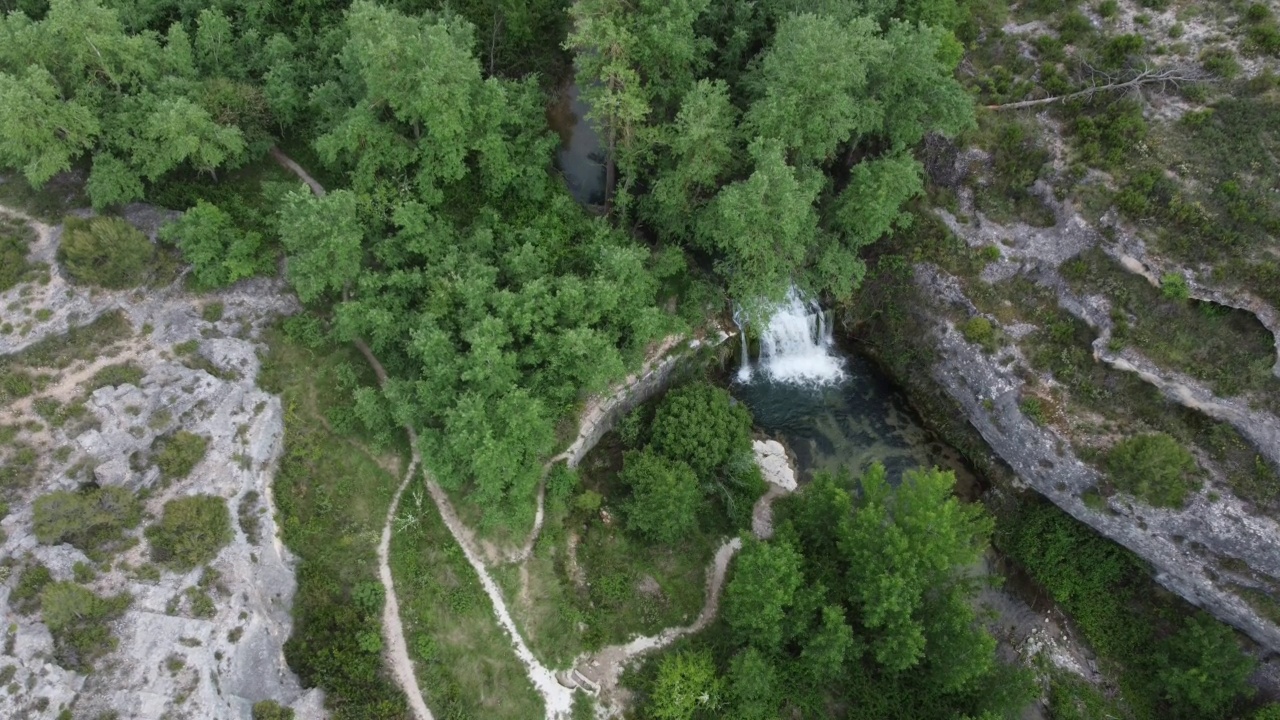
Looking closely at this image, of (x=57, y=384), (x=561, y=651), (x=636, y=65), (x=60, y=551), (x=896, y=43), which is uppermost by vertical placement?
(x=896, y=43)

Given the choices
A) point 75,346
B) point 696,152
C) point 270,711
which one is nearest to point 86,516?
point 75,346

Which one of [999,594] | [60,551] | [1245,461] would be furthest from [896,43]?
[60,551]

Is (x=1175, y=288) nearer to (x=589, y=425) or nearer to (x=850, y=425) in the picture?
(x=850, y=425)

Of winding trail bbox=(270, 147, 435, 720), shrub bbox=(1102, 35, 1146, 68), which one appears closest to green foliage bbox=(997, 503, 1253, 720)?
shrub bbox=(1102, 35, 1146, 68)

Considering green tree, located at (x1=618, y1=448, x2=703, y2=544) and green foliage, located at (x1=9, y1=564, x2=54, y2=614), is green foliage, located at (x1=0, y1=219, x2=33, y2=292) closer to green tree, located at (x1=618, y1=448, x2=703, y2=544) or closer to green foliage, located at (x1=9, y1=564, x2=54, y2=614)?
green foliage, located at (x1=9, y1=564, x2=54, y2=614)

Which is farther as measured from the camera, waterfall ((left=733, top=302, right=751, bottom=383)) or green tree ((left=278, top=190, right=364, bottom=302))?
waterfall ((left=733, top=302, right=751, bottom=383))

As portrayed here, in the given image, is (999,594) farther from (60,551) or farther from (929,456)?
(60,551)

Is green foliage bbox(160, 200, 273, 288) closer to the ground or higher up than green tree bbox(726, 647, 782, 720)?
higher up

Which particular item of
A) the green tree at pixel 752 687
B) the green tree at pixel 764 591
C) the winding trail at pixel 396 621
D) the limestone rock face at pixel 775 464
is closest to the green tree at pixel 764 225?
the limestone rock face at pixel 775 464
